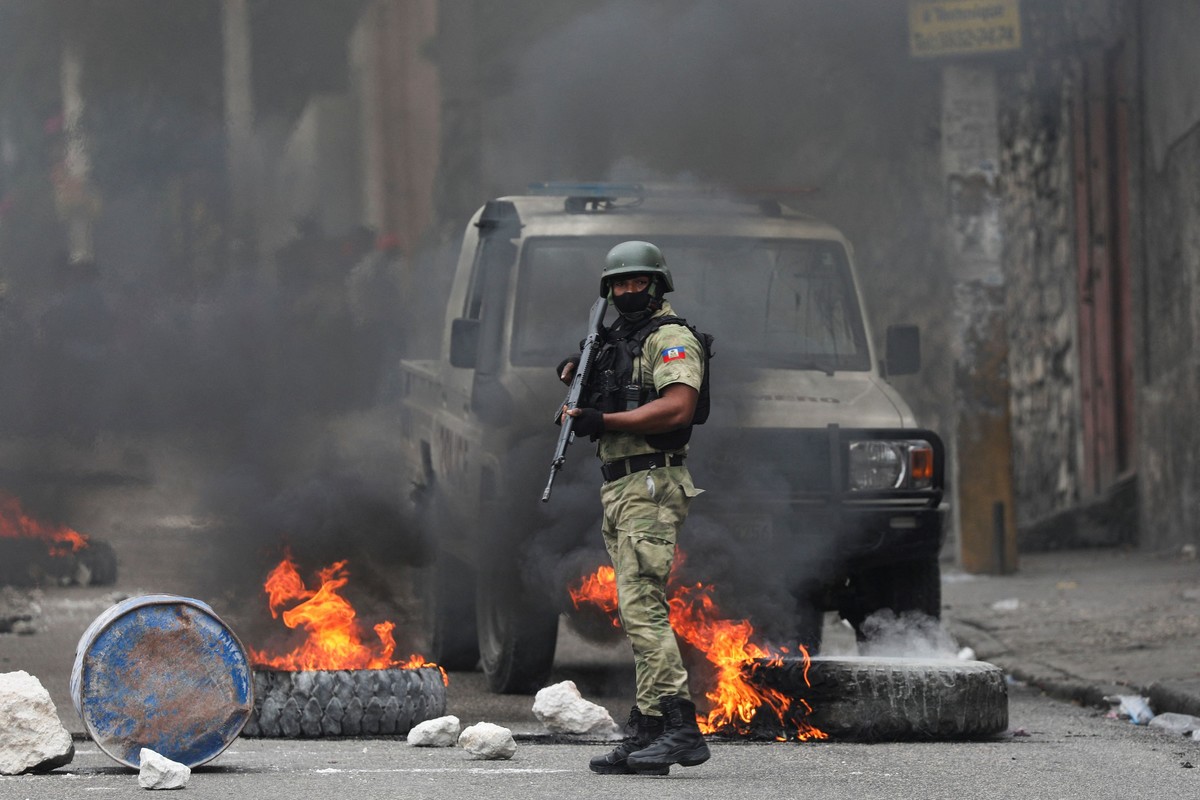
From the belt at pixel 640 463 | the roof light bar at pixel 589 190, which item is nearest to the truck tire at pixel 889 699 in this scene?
the belt at pixel 640 463

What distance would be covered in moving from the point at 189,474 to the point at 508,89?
11.5 ft

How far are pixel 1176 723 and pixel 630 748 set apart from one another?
8.53 feet

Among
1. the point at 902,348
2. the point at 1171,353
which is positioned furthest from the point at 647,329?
the point at 1171,353

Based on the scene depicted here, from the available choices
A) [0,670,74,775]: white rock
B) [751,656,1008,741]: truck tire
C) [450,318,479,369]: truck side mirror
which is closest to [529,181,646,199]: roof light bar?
[450,318,479,369]: truck side mirror

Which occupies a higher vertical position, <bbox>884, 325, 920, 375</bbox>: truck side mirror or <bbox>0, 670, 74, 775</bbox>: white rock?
<bbox>884, 325, 920, 375</bbox>: truck side mirror

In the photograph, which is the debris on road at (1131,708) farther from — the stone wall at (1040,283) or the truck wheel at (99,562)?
the stone wall at (1040,283)

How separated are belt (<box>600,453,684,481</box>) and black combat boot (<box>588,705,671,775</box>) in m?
0.76

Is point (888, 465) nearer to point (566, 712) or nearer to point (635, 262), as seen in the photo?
point (566, 712)

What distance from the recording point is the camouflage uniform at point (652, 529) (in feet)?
20.3

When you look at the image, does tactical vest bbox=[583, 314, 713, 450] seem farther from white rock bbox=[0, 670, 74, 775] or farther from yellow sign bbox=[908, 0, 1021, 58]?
yellow sign bbox=[908, 0, 1021, 58]

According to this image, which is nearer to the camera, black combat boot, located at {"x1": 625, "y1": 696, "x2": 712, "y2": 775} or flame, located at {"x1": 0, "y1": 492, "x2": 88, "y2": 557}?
black combat boot, located at {"x1": 625, "y1": 696, "x2": 712, "y2": 775}

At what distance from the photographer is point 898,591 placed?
28.2 ft

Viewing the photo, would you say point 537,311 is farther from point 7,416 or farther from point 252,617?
point 7,416

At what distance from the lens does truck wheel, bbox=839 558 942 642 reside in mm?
8531
